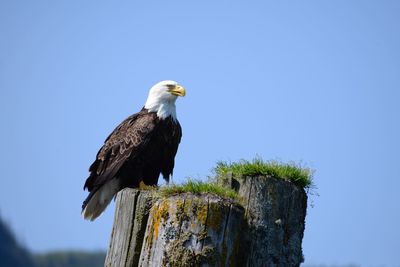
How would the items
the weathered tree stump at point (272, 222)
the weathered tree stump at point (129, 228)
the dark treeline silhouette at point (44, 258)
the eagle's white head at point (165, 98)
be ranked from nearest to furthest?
the weathered tree stump at point (272, 222) < the weathered tree stump at point (129, 228) < the eagle's white head at point (165, 98) < the dark treeline silhouette at point (44, 258)

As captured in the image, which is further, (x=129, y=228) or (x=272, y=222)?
(x=129, y=228)

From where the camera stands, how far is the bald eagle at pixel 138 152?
9750 millimetres

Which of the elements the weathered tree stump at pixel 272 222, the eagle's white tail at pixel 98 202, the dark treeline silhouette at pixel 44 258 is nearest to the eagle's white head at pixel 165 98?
the eagle's white tail at pixel 98 202

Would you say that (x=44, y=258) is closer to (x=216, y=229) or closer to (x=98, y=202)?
(x=98, y=202)

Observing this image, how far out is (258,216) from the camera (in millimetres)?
5406

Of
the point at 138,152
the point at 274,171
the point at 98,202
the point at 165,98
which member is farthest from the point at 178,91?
the point at 274,171

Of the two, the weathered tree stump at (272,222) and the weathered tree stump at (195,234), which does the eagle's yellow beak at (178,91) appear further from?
the weathered tree stump at (195,234)

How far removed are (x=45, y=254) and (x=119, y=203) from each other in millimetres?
126695

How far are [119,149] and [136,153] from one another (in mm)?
232

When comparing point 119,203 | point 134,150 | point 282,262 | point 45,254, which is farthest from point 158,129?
point 45,254

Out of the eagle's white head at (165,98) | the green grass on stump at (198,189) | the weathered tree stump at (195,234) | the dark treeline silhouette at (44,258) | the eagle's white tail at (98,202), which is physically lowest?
the weathered tree stump at (195,234)

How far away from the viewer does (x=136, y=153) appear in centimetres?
981

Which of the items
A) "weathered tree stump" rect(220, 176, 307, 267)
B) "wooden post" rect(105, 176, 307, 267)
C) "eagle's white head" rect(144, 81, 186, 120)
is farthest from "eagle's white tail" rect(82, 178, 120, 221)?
"weathered tree stump" rect(220, 176, 307, 267)

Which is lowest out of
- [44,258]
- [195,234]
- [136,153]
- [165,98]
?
[195,234]
